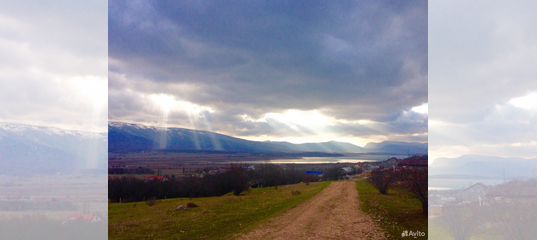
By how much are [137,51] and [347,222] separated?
10.8ft

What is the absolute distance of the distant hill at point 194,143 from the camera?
526 centimetres

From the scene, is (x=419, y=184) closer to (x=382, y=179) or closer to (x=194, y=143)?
(x=382, y=179)

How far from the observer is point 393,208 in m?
6.00

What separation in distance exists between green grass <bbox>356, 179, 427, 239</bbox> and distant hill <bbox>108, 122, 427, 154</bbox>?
54 centimetres

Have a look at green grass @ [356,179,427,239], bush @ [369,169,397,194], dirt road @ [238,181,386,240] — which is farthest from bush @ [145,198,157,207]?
bush @ [369,169,397,194]

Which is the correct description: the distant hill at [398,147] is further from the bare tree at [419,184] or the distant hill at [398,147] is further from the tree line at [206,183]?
the tree line at [206,183]

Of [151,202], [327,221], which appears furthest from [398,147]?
[151,202]

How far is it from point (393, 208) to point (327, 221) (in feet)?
3.12

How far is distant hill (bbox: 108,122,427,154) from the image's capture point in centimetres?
526

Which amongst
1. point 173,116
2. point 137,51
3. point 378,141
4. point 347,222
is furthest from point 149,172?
point 378,141

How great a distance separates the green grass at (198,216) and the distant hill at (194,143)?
57 centimetres

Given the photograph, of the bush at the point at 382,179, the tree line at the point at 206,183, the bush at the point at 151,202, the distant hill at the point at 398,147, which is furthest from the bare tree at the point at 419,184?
the bush at the point at 151,202

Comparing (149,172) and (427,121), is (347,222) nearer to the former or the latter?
(427,121)

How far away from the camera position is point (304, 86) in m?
5.77
